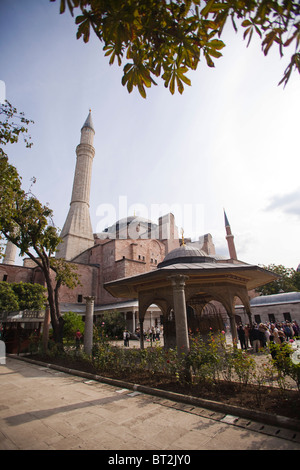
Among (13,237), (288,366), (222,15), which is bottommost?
(288,366)

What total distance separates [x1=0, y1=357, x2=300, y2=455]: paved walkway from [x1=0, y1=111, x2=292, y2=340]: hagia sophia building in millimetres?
17682

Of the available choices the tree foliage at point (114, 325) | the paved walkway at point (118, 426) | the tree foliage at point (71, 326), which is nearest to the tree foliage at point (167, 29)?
the paved walkway at point (118, 426)

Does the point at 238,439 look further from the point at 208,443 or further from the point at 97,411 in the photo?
the point at 97,411

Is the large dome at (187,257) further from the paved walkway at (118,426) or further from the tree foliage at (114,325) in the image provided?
the tree foliage at (114,325)

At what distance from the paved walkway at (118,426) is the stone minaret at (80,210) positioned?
30726 millimetres

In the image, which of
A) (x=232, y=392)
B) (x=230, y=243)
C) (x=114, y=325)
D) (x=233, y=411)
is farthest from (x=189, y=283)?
(x=230, y=243)

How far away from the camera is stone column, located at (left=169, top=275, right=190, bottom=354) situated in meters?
5.84

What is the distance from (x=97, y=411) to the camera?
4090mm

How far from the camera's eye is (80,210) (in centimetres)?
3566

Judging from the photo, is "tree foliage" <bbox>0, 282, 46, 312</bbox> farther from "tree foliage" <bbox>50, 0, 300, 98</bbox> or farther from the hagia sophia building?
"tree foliage" <bbox>50, 0, 300, 98</bbox>

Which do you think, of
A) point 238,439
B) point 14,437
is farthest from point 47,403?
point 238,439

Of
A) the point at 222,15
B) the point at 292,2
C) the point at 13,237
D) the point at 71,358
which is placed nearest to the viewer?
the point at 292,2

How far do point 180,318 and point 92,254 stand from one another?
2991 cm

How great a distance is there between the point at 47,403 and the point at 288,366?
4.75 meters
